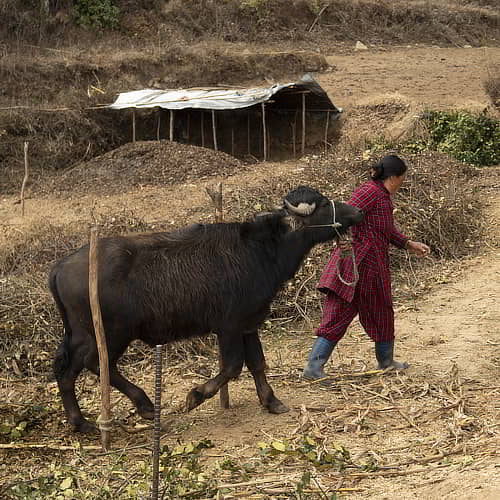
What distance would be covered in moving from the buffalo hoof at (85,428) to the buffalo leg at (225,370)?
0.77 metres

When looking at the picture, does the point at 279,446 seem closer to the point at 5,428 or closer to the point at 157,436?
the point at 157,436

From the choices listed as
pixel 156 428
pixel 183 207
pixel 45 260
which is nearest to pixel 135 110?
pixel 183 207

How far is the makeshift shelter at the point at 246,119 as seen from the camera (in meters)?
20.4

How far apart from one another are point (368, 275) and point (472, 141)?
34.6ft

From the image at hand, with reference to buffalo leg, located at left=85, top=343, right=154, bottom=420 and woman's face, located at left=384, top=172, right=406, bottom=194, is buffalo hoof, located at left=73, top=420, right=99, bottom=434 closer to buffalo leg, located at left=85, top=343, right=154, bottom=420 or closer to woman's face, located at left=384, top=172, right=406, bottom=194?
buffalo leg, located at left=85, top=343, right=154, bottom=420

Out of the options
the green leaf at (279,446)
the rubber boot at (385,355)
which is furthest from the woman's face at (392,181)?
the green leaf at (279,446)

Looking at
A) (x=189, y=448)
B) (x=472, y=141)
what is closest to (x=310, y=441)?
(x=189, y=448)

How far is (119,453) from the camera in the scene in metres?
5.59

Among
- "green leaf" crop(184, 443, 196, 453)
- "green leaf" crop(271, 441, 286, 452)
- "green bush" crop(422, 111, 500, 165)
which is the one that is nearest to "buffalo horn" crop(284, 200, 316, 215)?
"green leaf" crop(271, 441, 286, 452)

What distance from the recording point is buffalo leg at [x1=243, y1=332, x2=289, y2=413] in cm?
616

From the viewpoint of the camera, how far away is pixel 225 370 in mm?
5797

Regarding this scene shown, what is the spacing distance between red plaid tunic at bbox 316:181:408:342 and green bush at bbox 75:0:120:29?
2304 cm

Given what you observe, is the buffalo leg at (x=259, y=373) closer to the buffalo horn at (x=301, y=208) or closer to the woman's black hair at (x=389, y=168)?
the buffalo horn at (x=301, y=208)

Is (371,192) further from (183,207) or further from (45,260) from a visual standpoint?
(183,207)
